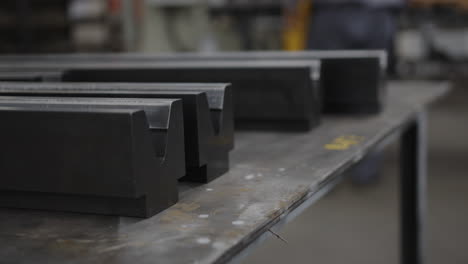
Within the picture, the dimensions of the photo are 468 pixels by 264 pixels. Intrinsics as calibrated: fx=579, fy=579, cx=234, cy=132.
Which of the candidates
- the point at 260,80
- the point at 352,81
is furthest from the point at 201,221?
the point at 352,81

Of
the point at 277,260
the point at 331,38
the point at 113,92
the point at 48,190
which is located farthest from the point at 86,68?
the point at 331,38

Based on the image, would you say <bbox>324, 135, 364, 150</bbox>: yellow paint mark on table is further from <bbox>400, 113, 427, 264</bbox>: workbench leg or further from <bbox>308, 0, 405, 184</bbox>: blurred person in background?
<bbox>308, 0, 405, 184</bbox>: blurred person in background

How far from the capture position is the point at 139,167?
635 millimetres

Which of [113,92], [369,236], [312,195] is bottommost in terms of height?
[369,236]

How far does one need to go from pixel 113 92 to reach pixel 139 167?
0.67 feet

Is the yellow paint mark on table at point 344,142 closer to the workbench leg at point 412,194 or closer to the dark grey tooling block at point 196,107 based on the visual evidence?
the dark grey tooling block at point 196,107

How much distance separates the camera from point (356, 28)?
3361 mm

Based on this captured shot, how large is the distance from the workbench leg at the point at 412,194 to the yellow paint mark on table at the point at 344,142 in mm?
680

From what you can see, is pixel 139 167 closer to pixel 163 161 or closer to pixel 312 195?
pixel 163 161

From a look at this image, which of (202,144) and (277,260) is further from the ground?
(202,144)

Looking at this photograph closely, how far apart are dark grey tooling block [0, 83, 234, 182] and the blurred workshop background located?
1597 millimetres

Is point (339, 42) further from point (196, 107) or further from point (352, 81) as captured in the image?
point (196, 107)

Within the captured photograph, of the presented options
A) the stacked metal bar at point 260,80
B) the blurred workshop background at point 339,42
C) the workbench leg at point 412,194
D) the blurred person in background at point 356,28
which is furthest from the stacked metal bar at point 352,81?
the blurred person in background at point 356,28

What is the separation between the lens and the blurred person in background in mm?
3365
